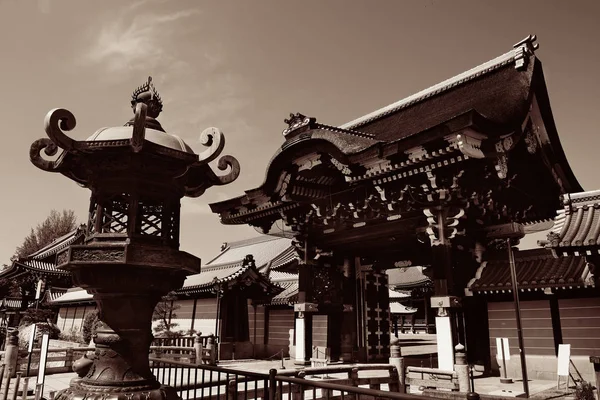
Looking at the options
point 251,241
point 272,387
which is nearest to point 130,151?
point 272,387

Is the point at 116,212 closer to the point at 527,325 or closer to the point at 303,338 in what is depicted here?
the point at 303,338

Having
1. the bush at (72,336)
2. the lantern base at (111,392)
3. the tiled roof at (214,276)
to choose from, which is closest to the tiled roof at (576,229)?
the lantern base at (111,392)

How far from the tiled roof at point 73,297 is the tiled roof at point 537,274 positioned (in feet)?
102

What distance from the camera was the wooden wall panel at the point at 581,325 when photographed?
10984mm

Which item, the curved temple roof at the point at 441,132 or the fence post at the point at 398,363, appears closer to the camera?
the curved temple roof at the point at 441,132

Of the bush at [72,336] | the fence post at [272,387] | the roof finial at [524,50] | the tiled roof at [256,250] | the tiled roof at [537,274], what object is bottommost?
the bush at [72,336]

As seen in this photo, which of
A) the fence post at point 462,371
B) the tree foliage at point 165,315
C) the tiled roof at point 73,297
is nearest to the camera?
the fence post at point 462,371

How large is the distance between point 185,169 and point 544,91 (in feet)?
32.8

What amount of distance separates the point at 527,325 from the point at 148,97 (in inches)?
469

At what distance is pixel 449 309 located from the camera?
9.98 metres

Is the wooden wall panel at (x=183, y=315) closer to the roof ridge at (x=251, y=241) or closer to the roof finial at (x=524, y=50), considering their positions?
the roof ridge at (x=251, y=241)

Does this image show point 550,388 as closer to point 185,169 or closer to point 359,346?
point 359,346

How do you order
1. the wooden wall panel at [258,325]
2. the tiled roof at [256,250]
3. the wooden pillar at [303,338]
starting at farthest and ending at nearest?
1. the tiled roof at [256,250]
2. the wooden wall panel at [258,325]
3. the wooden pillar at [303,338]

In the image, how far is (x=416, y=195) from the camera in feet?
35.5
